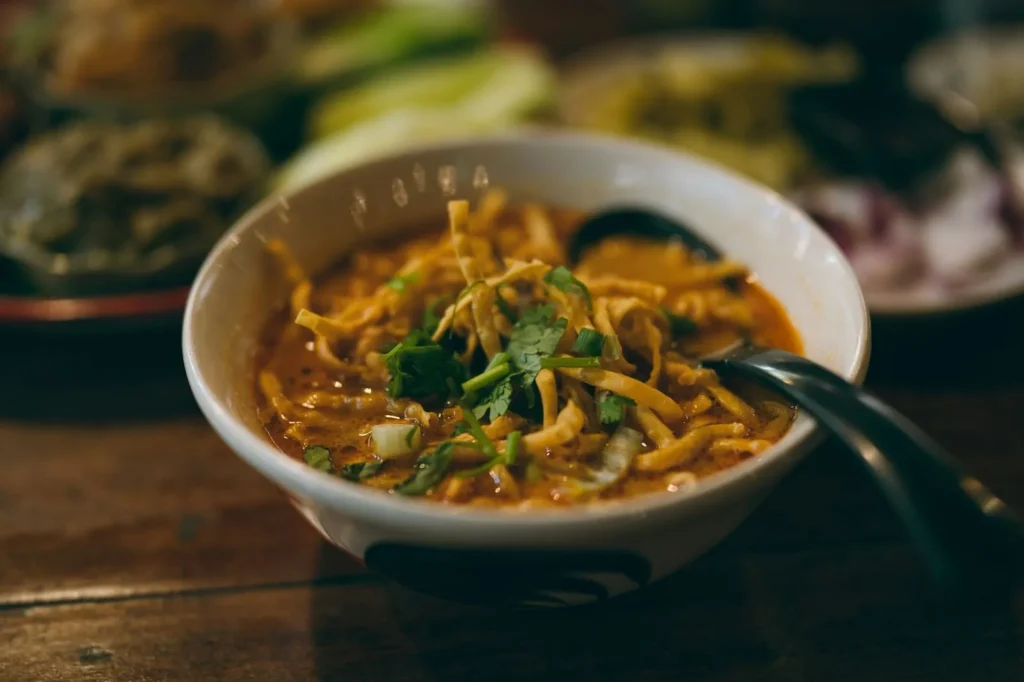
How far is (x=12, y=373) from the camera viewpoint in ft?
7.08

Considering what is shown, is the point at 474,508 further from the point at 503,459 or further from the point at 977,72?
the point at 977,72

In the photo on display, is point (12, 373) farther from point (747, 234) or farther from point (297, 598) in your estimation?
point (747, 234)

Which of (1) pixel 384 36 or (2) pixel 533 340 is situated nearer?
(2) pixel 533 340

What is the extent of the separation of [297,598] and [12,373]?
3.64 feet

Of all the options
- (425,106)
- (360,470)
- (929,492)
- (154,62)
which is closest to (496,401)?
(360,470)

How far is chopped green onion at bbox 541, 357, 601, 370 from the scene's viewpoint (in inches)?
55.5

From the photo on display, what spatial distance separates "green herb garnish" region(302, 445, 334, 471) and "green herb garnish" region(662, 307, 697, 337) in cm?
68

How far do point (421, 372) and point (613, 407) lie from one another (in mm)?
339

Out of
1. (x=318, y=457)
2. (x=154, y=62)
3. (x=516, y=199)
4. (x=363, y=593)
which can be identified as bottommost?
(x=363, y=593)

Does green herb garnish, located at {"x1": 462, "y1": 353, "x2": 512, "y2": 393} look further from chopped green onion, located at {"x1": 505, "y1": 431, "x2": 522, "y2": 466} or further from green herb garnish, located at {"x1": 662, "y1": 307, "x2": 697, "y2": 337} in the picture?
green herb garnish, located at {"x1": 662, "y1": 307, "x2": 697, "y2": 337}

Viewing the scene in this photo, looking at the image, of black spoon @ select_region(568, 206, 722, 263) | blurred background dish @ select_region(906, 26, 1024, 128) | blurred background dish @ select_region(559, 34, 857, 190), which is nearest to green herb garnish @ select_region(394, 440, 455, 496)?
black spoon @ select_region(568, 206, 722, 263)

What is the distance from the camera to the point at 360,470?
137 cm

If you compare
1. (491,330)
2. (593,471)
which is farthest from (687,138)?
(593,471)

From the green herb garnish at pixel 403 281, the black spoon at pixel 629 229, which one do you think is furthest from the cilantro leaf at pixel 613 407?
the black spoon at pixel 629 229
